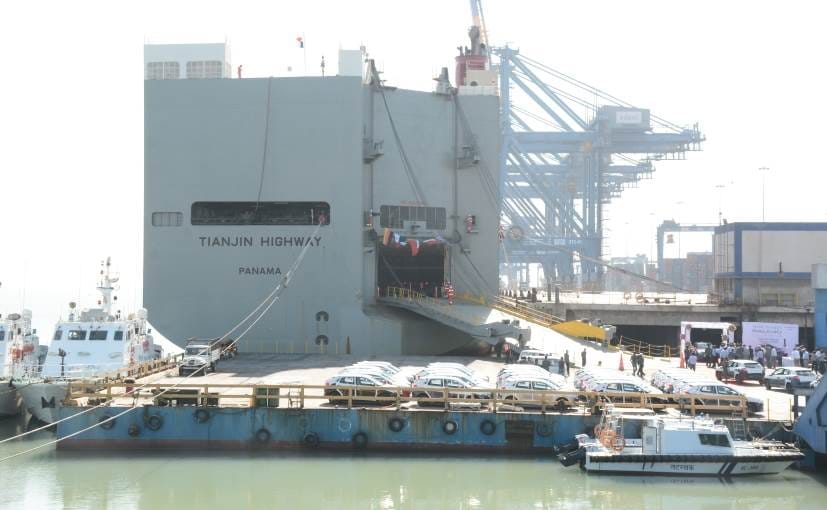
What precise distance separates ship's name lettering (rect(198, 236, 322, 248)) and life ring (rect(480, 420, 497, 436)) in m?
17.4

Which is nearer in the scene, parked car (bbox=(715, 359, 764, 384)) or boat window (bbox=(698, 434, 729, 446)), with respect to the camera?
boat window (bbox=(698, 434, 729, 446))

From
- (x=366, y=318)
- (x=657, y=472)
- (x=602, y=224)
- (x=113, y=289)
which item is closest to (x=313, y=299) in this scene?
(x=366, y=318)

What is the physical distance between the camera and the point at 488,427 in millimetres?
27109

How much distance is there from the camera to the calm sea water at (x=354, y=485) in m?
23.2

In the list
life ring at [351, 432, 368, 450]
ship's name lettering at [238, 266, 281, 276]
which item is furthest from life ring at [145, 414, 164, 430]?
ship's name lettering at [238, 266, 281, 276]

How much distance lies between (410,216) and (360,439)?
19.7 meters

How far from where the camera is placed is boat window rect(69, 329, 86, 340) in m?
34.7

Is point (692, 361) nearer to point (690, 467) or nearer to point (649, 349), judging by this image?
point (649, 349)

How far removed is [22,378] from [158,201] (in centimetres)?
1187

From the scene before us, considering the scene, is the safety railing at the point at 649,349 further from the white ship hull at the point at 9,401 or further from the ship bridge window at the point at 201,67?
the white ship hull at the point at 9,401

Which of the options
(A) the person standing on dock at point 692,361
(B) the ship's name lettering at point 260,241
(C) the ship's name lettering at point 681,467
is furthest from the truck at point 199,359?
(A) the person standing on dock at point 692,361

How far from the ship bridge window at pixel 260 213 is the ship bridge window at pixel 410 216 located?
324 centimetres

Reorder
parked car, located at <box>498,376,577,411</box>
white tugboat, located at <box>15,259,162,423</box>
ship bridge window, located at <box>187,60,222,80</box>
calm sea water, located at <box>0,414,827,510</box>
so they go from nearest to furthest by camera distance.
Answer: calm sea water, located at <box>0,414,827,510</box> < parked car, located at <box>498,376,577,411</box> < white tugboat, located at <box>15,259,162,423</box> < ship bridge window, located at <box>187,60,222,80</box>

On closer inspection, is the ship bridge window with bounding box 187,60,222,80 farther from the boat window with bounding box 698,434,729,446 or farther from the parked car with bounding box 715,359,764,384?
the boat window with bounding box 698,434,729,446
